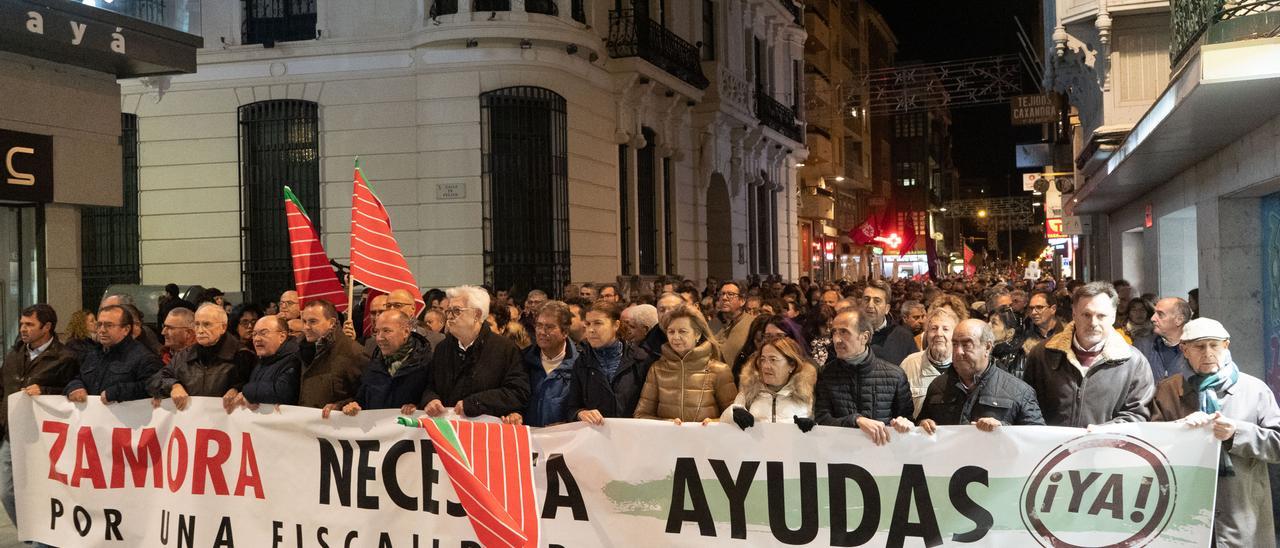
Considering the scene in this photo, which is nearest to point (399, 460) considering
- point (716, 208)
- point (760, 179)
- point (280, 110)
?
point (280, 110)

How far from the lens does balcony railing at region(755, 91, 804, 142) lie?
31.2 meters

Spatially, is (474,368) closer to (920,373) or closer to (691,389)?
(691,389)

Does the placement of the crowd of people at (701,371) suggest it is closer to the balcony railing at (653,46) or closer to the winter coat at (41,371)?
the winter coat at (41,371)

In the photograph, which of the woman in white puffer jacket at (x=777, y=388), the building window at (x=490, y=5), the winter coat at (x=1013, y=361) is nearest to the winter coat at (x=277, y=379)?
the woman in white puffer jacket at (x=777, y=388)

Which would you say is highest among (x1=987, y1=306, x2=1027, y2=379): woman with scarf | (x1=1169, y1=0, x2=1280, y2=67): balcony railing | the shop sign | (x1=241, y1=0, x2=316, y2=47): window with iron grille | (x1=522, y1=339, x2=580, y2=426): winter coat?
(x1=241, y1=0, x2=316, y2=47): window with iron grille

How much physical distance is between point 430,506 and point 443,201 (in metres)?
12.0

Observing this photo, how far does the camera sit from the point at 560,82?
18.5 metres

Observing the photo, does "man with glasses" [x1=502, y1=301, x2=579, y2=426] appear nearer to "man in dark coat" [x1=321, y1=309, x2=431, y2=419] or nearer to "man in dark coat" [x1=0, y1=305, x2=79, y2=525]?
"man in dark coat" [x1=321, y1=309, x2=431, y2=419]

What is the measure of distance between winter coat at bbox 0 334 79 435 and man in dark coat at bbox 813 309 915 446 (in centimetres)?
528

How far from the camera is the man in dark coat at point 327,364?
22.4ft

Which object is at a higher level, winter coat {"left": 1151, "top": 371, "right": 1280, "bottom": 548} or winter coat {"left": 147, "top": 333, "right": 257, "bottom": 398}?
winter coat {"left": 147, "top": 333, "right": 257, "bottom": 398}

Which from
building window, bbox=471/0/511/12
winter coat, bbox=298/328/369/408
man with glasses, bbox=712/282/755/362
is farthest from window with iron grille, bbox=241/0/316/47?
winter coat, bbox=298/328/369/408

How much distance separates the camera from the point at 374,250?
33.7 ft

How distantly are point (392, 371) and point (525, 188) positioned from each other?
38.1 feet
